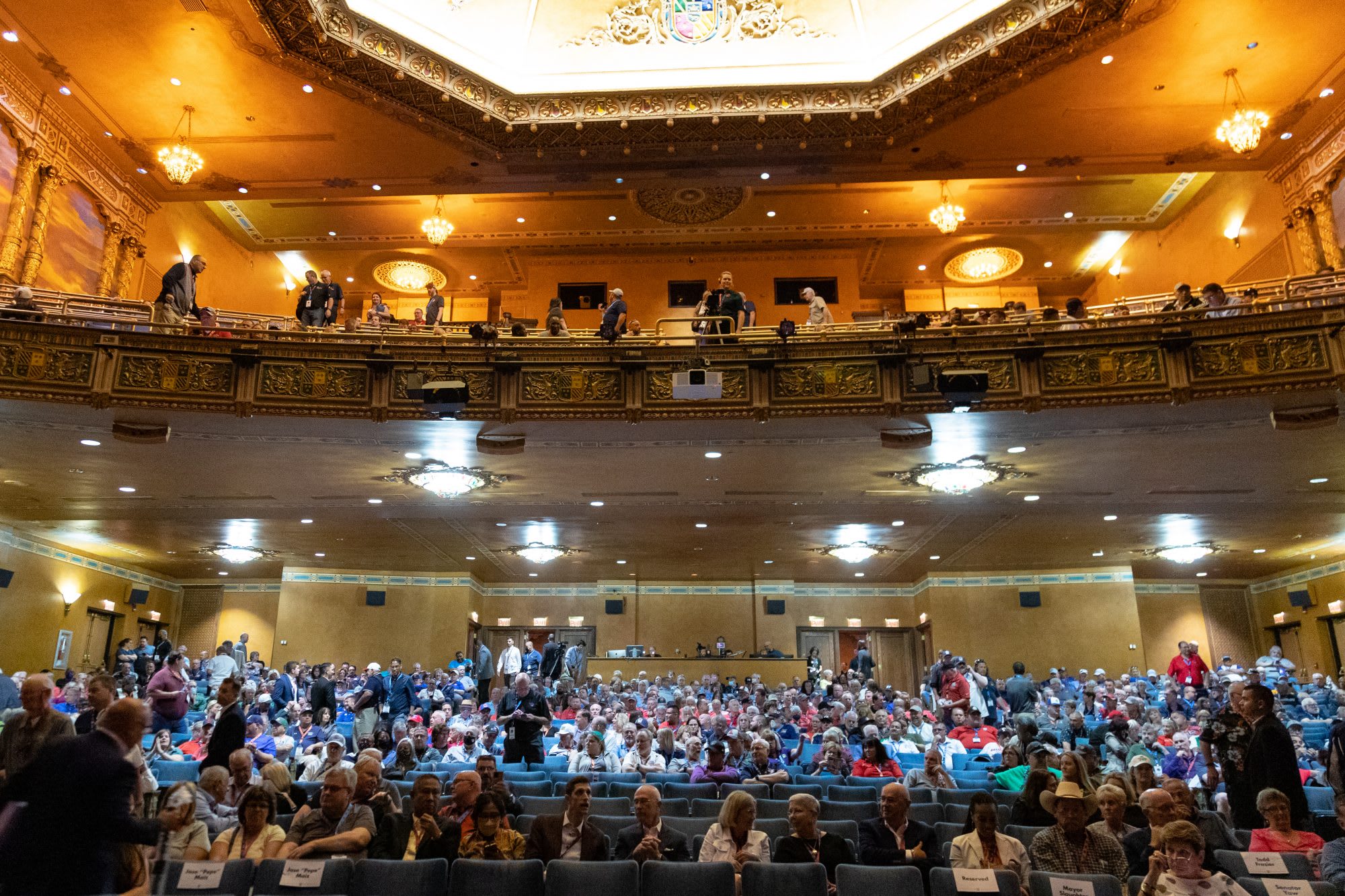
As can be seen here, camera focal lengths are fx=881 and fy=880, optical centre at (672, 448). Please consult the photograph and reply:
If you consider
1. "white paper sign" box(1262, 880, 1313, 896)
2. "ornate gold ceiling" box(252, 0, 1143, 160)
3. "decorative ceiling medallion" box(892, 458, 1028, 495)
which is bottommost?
"white paper sign" box(1262, 880, 1313, 896)

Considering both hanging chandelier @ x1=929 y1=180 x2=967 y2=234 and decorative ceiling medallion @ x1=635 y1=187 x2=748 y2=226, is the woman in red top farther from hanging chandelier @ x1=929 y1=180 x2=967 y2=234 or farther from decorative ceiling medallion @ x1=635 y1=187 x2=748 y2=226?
decorative ceiling medallion @ x1=635 y1=187 x2=748 y2=226

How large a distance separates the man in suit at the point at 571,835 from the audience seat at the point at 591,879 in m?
0.89

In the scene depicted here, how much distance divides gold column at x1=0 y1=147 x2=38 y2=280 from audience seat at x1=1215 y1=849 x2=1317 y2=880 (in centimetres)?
1379

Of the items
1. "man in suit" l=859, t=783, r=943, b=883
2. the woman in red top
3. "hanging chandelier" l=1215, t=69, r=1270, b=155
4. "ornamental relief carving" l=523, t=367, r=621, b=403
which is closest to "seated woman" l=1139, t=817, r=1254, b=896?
"man in suit" l=859, t=783, r=943, b=883

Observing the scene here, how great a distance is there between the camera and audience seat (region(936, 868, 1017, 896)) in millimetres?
4000

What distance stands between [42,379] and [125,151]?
5.63 metres

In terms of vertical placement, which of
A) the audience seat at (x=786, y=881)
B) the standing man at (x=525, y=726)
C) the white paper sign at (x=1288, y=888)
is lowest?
the audience seat at (x=786, y=881)

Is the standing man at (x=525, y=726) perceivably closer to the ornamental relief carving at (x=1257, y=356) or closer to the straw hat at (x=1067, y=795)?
the straw hat at (x=1067, y=795)

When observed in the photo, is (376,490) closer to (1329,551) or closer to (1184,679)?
(1184,679)

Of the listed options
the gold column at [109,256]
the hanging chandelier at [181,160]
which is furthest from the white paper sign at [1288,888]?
the gold column at [109,256]

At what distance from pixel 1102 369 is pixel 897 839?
6.52 m

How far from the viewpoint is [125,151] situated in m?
13.4

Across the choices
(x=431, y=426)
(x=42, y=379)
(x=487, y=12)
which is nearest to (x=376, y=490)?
(x=431, y=426)

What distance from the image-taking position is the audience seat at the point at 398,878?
4098 mm
